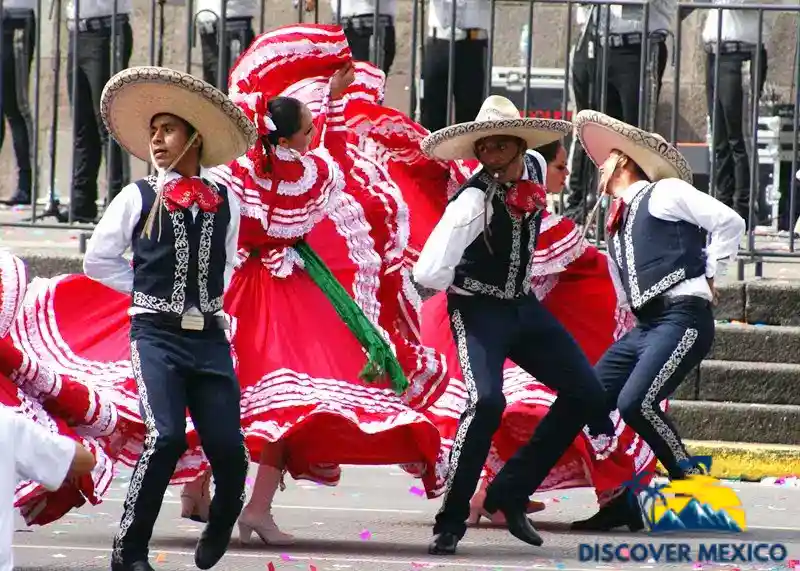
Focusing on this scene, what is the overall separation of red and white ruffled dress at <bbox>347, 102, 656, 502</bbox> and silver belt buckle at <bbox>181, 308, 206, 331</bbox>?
4.52ft

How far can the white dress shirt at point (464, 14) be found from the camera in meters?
11.1

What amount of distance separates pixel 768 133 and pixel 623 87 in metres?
2.16

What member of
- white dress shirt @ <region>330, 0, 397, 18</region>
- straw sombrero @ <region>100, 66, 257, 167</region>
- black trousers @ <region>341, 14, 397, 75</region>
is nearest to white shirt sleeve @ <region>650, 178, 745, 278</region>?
straw sombrero @ <region>100, 66, 257, 167</region>

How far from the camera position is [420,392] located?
785 centimetres

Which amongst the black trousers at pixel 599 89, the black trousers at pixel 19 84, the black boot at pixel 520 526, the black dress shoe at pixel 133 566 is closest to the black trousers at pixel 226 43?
the black trousers at pixel 19 84

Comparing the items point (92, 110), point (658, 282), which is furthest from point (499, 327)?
point (92, 110)

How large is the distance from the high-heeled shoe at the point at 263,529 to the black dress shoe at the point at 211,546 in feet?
2.68

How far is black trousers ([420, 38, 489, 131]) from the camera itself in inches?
437

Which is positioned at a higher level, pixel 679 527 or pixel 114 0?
pixel 114 0

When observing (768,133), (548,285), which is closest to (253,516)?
(548,285)

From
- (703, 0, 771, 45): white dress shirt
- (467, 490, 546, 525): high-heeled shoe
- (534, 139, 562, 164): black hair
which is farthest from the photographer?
(703, 0, 771, 45): white dress shirt

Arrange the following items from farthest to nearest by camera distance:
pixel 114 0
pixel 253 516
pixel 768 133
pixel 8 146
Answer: pixel 8 146 < pixel 768 133 < pixel 114 0 < pixel 253 516

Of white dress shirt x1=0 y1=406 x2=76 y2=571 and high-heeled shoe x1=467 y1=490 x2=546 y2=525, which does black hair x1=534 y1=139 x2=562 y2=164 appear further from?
white dress shirt x1=0 y1=406 x2=76 y2=571

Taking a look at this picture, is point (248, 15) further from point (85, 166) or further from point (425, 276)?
point (425, 276)
